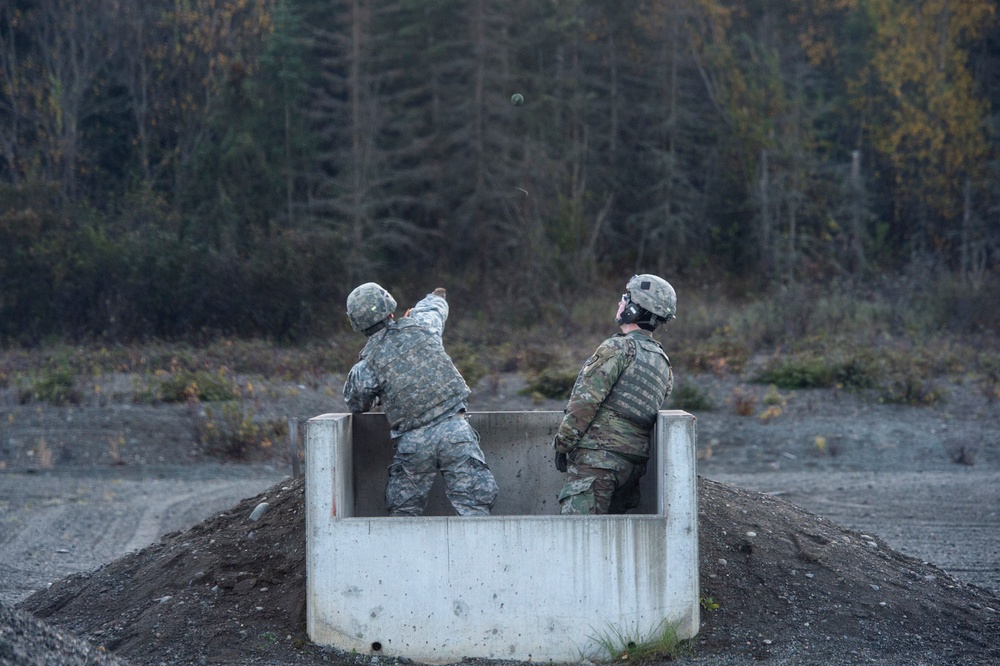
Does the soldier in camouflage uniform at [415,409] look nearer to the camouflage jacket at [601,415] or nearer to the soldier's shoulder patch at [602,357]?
the camouflage jacket at [601,415]

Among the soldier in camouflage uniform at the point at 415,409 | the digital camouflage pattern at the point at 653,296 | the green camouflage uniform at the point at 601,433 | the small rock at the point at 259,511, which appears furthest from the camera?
the small rock at the point at 259,511

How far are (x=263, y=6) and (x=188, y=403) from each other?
1918 centimetres

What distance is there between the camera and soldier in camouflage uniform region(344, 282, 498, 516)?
666cm

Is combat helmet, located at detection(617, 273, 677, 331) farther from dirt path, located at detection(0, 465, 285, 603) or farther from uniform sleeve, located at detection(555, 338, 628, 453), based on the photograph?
dirt path, located at detection(0, 465, 285, 603)

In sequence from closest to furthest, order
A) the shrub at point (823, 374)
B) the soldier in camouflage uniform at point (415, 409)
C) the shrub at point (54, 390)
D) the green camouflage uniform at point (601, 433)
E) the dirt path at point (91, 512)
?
the green camouflage uniform at point (601, 433), the soldier in camouflage uniform at point (415, 409), the dirt path at point (91, 512), the shrub at point (54, 390), the shrub at point (823, 374)

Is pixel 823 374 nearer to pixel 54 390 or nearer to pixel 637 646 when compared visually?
pixel 637 646

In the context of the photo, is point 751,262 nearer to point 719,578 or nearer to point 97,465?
point 97,465

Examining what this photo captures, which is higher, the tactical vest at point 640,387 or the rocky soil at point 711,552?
the tactical vest at point 640,387

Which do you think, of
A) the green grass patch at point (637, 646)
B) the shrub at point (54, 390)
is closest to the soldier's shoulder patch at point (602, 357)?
the green grass patch at point (637, 646)

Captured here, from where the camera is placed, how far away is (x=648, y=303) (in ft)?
20.8

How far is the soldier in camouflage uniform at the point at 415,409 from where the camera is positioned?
262 inches

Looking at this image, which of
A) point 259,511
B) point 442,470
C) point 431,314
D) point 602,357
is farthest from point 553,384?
point 602,357

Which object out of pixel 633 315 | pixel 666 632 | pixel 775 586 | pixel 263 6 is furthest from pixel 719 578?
pixel 263 6

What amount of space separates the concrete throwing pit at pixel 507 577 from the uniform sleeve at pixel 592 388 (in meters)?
0.44
